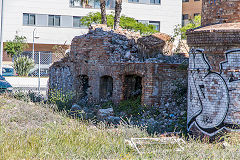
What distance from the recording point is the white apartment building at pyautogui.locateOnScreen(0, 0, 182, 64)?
36594mm

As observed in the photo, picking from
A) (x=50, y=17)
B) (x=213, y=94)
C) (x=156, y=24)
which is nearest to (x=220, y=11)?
(x=213, y=94)

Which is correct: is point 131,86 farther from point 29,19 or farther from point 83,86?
point 29,19

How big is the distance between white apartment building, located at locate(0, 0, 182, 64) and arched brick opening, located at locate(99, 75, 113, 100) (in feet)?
78.3

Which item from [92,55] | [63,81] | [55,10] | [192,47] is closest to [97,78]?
[92,55]

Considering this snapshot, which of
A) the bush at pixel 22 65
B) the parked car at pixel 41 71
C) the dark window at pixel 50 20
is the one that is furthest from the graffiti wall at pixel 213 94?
the dark window at pixel 50 20

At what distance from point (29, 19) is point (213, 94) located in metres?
31.7

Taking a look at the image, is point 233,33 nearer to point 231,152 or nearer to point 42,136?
point 231,152

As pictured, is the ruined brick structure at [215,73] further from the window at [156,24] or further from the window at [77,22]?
the window at [156,24]

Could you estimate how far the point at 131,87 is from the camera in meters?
13.0

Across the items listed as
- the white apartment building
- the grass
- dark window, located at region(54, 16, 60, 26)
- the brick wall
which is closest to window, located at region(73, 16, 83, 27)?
the white apartment building

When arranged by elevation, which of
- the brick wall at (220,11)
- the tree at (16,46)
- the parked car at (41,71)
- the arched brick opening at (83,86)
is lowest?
the arched brick opening at (83,86)

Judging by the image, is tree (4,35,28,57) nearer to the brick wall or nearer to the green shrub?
the green shrub

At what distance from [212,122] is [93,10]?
31501 mm

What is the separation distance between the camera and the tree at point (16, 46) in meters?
34.1
